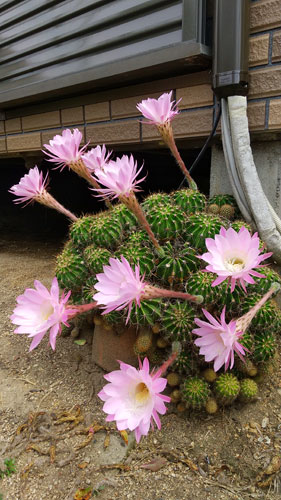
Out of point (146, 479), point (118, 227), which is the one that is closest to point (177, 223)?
point (118, 227)

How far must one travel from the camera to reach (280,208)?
2.13 m

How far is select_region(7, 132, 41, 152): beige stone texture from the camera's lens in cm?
340

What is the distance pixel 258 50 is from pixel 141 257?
52.2 inches

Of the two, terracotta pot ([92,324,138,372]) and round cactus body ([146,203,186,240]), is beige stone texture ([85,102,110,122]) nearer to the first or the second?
round cactus body ([146,203,186,240])

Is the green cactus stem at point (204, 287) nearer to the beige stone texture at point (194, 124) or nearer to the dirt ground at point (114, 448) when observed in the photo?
the dirt ground at point (114, 448)

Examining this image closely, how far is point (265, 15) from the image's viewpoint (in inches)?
78.9

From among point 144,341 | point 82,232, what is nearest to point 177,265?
point 144,341

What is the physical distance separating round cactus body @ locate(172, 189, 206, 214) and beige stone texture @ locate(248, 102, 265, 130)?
0.54 meters

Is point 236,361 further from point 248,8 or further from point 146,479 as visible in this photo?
point 248,8

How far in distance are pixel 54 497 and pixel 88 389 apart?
54cm

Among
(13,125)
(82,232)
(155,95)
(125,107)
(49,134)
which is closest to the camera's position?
(82,232)

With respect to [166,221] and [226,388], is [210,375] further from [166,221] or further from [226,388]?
[166,221]

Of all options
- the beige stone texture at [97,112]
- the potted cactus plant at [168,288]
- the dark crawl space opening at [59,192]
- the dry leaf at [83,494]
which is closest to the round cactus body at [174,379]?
the potted cactus plant at [168,288]

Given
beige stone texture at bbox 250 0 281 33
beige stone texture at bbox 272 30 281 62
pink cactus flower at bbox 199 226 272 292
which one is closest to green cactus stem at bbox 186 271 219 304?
pink cactus flower at bbox 199 226 272 292
